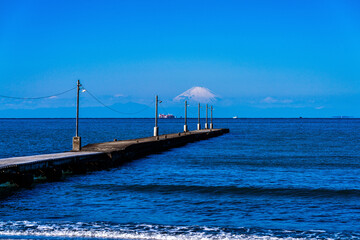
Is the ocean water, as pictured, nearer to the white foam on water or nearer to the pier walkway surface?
the white foam on water

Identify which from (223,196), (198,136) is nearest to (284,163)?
(223,196)

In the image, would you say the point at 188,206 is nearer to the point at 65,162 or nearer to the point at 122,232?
the point at 122,232

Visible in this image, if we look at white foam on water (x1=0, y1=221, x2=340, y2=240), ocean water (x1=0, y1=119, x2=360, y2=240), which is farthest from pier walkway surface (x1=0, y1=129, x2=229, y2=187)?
white foam on water (x1=0, y1=221, x2=340, y2=240)

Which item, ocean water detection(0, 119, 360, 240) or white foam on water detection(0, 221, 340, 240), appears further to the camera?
ocean water detection(0, 119, 360, 240)

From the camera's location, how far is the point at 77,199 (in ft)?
62.6

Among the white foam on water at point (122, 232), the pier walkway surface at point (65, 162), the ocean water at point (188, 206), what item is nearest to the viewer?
the white foam on water at point (122, 232)

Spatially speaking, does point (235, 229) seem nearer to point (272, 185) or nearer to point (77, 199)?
point (77, 199)

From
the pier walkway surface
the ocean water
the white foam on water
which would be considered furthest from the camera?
the pier walkway surface

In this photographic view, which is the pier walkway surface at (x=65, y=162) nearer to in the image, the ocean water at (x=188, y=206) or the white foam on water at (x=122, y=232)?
the ocean water at (x=188, y=206)

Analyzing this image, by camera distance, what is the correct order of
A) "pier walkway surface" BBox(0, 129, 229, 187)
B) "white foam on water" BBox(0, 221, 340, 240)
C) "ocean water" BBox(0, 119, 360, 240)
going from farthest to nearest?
"pier walkway surface" BBox(0, 129, 229, 187), "ocean water" BBox(0, 119, 360, 240), "white foam on water" BBox(0, 221, 340, 240)

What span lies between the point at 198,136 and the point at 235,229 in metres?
59.0

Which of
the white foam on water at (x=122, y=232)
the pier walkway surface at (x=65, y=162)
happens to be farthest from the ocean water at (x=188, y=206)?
the pier walkway surface at (x=65, y=162)

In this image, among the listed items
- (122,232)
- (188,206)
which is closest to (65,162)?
(188,206)

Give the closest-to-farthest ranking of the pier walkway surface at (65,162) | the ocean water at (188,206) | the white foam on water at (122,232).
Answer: the white foam on water at (122,232), the ocean water at (188,206), the pier walkway surface at (65,162)
